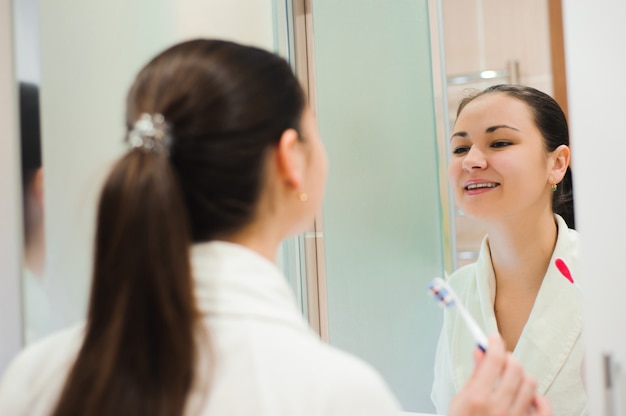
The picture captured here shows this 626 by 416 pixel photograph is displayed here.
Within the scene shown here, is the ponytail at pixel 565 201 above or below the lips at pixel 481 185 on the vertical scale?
below

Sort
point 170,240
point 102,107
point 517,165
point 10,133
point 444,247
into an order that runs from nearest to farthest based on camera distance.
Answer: point 170,240
point 10,133
point 102,107
point 517,165
point 444,247

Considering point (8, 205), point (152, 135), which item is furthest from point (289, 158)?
point (8, 205)

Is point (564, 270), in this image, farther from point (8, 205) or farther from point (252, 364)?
point (8, 205)

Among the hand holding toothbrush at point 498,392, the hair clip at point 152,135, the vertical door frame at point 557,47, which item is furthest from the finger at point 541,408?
the vertical door frame at point 557,47

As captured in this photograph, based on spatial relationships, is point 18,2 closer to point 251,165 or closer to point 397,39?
point 251,165

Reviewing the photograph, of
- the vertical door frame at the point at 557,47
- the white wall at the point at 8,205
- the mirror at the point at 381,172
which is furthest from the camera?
the vertical door frame at the point at 557,47

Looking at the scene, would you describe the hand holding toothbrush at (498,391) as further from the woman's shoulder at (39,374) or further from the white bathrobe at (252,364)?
the woman's shoulder at (39,374)

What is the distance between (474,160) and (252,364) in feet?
2.49

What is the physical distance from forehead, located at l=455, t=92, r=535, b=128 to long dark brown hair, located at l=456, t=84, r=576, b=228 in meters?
0.01

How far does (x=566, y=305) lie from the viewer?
3.51 feet

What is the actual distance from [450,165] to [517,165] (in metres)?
0.13

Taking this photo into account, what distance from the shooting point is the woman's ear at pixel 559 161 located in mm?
1166

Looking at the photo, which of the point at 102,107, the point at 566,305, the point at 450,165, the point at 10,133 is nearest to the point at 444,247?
the point at 450,165

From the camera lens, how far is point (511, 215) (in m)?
1.18
